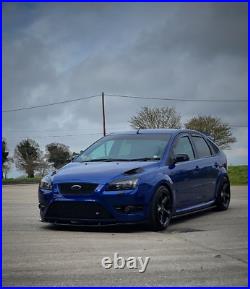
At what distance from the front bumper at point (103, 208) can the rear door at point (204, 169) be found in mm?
2273

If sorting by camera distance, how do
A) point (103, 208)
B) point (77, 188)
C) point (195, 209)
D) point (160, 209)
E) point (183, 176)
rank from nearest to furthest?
point (103, 208) → point (77, 188) → point (160, 209) → point (183, 176) → point (195, 209)

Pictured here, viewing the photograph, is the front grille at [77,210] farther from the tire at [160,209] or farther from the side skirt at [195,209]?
the side skirt at [195,209]

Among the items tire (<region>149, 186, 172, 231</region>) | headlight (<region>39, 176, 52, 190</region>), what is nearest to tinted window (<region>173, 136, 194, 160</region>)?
tire (<region>149, 186, 172, 231</region>)

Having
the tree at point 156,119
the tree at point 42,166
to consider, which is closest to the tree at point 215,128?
the tree at point 156,119

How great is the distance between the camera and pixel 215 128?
62.8 metres

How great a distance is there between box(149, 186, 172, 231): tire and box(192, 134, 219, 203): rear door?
1.48 metres

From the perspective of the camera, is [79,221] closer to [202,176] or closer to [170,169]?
[170,169]

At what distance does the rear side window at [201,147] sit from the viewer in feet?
39.6

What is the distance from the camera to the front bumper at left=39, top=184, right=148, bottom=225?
9.34 m

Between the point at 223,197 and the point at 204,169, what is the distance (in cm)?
138

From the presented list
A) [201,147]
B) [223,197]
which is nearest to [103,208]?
[201,147]

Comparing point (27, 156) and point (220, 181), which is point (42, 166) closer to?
point (27, 156)

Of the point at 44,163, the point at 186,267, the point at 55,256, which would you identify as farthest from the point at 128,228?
the point at 44,163

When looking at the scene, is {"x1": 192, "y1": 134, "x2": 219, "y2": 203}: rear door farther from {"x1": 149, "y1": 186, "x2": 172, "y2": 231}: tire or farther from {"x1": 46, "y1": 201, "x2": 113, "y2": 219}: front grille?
{"x1": 46, "y1": 201, "x2": 113, "y2": 219}: front grille
